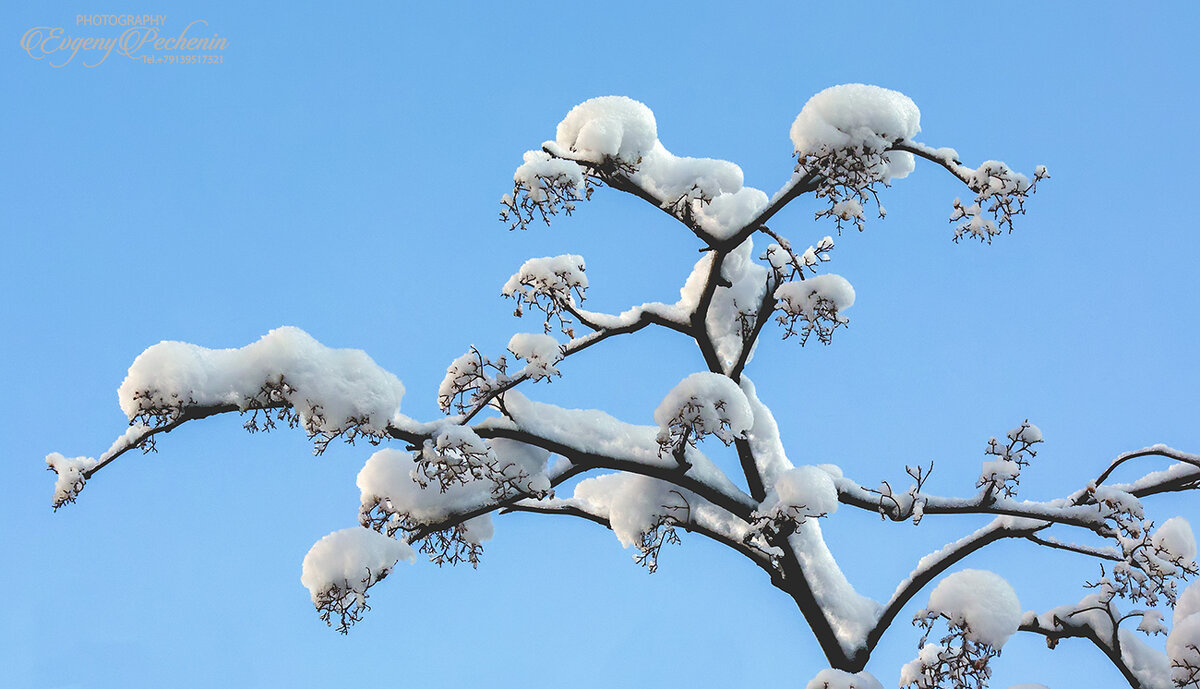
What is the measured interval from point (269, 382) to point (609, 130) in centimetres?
248

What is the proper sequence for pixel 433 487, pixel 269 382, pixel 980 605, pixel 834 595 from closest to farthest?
pixel 269 382 < pixel 980 605 < pixel 433 487 < pixel 834 595

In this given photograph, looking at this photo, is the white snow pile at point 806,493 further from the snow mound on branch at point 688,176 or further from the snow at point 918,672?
the snow mound on branch at point 688,176

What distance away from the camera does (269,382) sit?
494 cm

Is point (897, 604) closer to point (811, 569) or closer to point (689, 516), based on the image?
point (811, 569)

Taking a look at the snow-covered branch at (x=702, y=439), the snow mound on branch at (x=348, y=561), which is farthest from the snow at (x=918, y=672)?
the snow mound on branch at (x=348, y=561)

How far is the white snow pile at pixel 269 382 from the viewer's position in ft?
15.8

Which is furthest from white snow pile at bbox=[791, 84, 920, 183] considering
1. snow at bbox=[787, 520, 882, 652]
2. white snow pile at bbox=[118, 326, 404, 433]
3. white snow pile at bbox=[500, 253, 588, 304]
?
snow at bbox=[787, 520, 882, 652]

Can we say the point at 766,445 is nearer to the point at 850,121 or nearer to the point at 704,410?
the point at 704,410

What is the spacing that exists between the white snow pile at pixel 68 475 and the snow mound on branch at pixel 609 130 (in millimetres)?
3381

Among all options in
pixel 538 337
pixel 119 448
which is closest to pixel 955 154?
pixel 538 337

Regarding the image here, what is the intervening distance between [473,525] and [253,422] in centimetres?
214

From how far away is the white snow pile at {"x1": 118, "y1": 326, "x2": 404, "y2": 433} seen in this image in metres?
4.81

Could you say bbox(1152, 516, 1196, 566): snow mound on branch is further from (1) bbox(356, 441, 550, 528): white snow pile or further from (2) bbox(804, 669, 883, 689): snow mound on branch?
(1) bbox(356, 441, 550, 528): white snow pile

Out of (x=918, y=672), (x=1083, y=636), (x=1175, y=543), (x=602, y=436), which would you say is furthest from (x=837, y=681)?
(x=1175, y=543)
